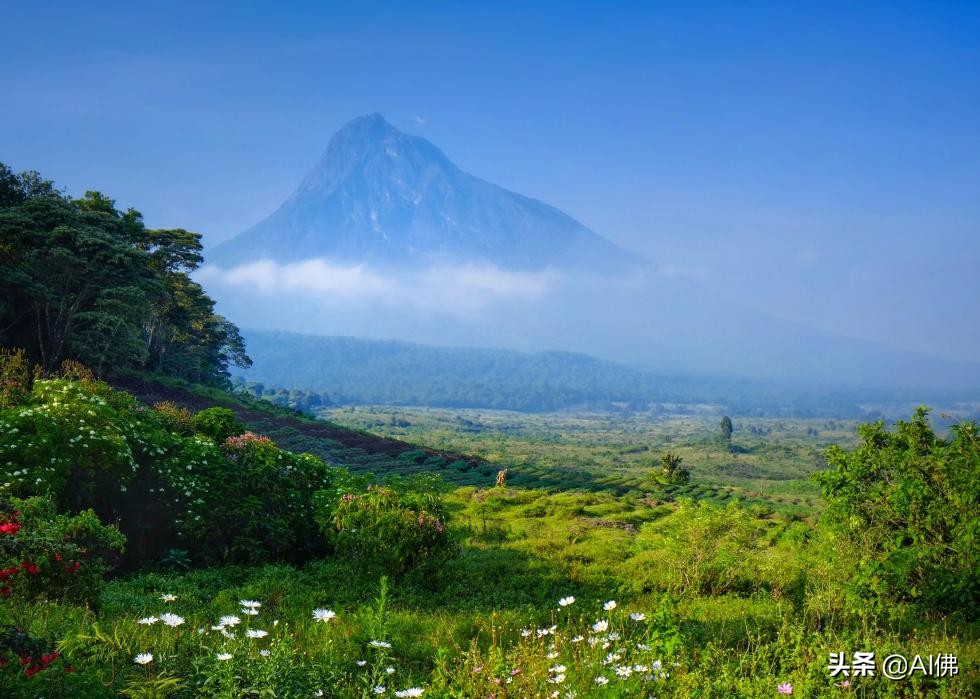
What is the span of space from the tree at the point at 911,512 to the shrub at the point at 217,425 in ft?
40.0

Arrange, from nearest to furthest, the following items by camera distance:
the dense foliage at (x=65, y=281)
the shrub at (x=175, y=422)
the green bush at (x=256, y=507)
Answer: the green bush at (x=256, y=507) → the shrub at (x=175, y=422) → the dense foliage at (x=65, y=281)

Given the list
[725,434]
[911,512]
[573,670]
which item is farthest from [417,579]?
[725,434]

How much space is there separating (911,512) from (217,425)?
13.7 meters

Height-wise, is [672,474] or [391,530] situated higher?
[391,530]

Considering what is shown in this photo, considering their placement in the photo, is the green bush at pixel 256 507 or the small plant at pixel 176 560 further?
the green bush at pixel 256 507

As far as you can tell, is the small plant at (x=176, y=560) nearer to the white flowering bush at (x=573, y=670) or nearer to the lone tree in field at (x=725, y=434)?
the white flowering bush at (x=573, y=670)

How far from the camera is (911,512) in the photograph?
8.65m

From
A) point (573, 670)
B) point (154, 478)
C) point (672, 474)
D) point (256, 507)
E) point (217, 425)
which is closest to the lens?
point (573, 670)

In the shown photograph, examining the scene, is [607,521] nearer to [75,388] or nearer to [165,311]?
[75,388]

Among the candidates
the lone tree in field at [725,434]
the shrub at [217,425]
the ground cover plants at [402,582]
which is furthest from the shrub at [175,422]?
the lone tree in field at [725,434]

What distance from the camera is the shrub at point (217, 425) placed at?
49.7ft

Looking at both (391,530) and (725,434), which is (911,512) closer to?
(391,530)

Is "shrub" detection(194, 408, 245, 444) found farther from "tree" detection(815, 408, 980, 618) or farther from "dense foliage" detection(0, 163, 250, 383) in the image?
"dense foliage" detection(0, 163, 250, 383)

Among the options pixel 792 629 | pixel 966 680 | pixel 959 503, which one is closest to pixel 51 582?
pixel 792 629
